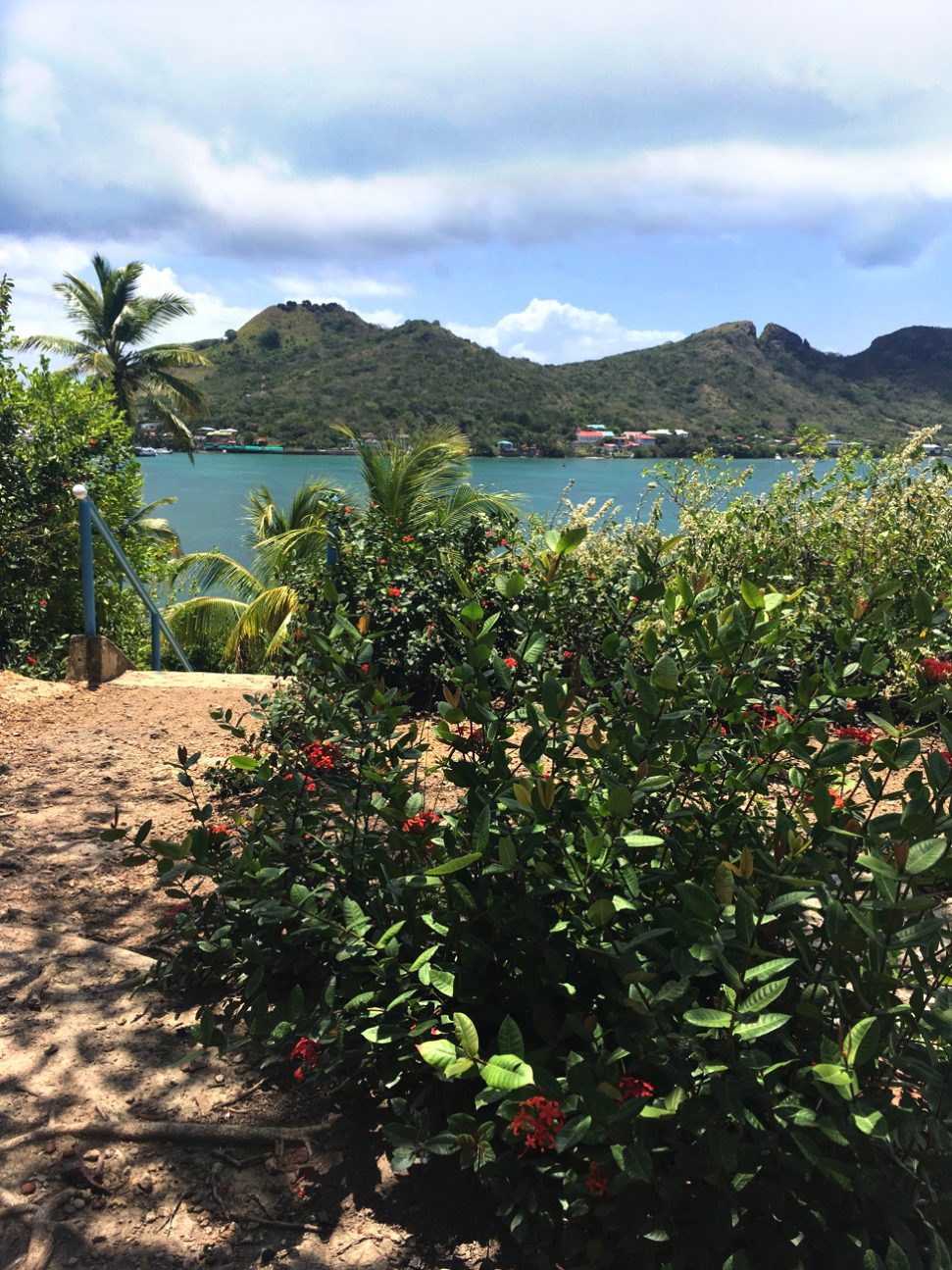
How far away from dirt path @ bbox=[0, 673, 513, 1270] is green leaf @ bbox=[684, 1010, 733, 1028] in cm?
79

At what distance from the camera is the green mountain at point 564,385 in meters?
49.9

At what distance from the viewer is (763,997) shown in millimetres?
1421

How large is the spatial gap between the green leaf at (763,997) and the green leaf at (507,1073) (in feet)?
1.24

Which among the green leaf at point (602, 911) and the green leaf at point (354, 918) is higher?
the green leaf at point (602, 911)

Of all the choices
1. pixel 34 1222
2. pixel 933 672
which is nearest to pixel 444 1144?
pixel 34 1222

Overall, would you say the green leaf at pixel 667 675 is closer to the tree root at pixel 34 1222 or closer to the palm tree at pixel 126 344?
the tree root at pixel 34 1222

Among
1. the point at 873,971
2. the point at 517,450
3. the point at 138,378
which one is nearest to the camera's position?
the point at 873,971

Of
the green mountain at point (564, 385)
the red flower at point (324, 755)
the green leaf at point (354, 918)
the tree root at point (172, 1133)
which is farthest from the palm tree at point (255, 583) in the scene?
the green mountain at point (564, 385)

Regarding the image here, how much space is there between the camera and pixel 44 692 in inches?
214

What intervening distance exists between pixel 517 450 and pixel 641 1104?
5421 centimetres

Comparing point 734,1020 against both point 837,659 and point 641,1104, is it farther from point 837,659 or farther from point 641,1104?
point 837,659

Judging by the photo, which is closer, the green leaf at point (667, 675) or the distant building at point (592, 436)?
the green leaf at point (667, 675)

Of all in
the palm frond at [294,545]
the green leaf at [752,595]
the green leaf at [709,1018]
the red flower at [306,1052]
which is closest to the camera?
the green leaf at [709,1018]

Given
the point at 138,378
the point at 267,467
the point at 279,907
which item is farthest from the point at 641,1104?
the point at 267,467
